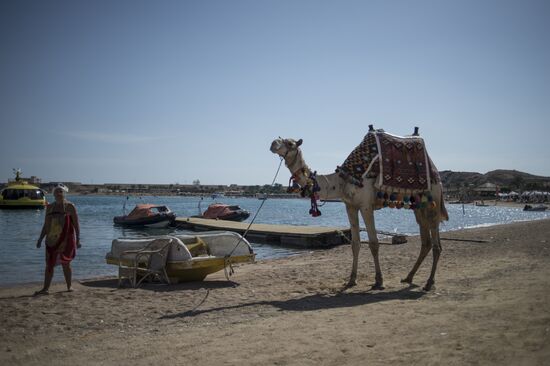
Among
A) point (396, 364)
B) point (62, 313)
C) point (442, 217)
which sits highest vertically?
point (442, 217)

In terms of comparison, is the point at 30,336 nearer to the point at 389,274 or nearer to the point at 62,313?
the point at 62,313

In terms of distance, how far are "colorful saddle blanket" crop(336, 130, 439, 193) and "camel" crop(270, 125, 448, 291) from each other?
175 millimetres

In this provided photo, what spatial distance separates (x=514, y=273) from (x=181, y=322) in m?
7.03

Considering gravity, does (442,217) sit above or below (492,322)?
above

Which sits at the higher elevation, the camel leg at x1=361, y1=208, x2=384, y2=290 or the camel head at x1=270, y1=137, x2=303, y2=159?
the camel head at x1=270, y1=137, x2=303, y2=159

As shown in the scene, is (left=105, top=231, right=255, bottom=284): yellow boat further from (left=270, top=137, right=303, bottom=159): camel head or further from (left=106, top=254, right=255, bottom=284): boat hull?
(left=270, top=137, right=303, bottom=159): camel head

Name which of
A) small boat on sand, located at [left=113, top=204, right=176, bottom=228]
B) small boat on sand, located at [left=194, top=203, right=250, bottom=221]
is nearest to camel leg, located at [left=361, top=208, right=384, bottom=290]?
small boat on sand, located at [left=113, top=204, right=176, bottom=228]

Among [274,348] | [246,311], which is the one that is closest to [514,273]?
[246,311]

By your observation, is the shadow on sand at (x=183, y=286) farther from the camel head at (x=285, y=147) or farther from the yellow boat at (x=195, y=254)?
the camel head at (x=285, y=147)

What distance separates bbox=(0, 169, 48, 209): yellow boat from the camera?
57.2 metres

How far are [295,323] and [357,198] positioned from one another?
358cm

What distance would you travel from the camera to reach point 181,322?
6680mm

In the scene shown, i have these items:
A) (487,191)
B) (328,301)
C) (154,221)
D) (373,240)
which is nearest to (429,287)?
(373,240)

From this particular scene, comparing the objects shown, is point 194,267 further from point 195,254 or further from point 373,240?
point 373,240
